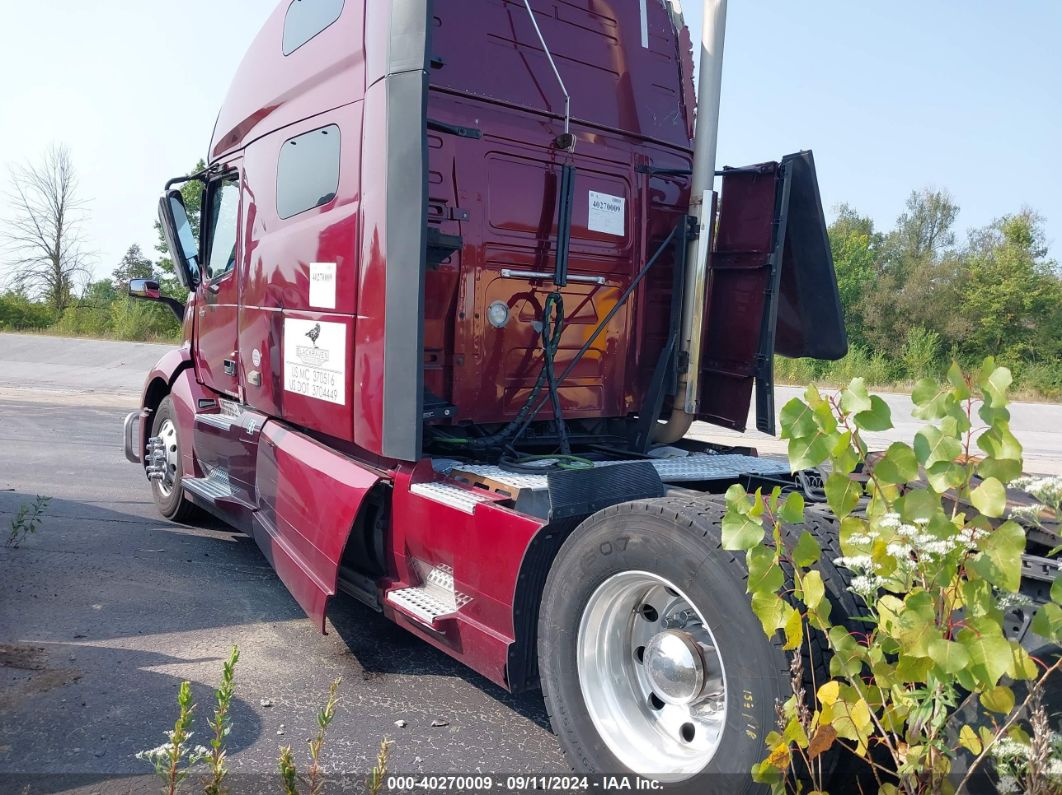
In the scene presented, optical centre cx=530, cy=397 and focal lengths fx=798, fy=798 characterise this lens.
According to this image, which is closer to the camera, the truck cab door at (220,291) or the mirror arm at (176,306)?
the truck cab door at (220,291)

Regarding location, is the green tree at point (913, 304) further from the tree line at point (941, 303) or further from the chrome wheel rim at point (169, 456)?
the chrome wheel rim at point (169, 456)

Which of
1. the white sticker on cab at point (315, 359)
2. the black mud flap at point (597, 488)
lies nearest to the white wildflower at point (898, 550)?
the black mud flap at point (597, 488)

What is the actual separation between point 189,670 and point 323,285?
6.23 feet

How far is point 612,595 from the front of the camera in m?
2.68

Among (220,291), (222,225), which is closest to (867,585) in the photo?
(220,291)

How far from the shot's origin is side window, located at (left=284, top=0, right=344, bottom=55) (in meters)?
4.14

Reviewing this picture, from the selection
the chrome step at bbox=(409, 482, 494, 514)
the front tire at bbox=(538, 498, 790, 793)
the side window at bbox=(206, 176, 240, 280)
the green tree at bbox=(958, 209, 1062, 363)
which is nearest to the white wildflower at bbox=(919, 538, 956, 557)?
the front tire at bbox=(538, 498, 790, 793)

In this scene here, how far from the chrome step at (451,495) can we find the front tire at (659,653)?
52cm

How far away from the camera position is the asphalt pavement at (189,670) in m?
Result: 2.95

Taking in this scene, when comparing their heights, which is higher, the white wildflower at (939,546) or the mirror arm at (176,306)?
the mirror arm at (176,306)

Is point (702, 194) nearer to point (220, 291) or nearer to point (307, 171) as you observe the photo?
point (307, 171)

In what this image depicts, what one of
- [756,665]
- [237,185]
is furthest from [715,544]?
[237,185]

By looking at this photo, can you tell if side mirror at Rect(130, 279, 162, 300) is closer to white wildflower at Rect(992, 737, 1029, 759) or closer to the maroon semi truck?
the maroon semi truck

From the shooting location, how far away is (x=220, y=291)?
546 cm
